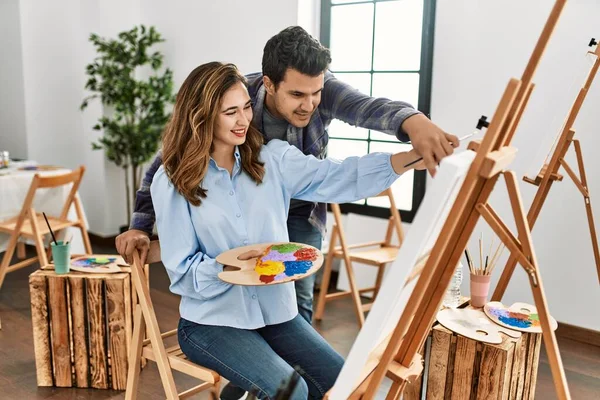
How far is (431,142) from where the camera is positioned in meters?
1.44

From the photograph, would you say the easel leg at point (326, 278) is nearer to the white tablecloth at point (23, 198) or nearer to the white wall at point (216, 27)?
the white wall at point (216, 27)

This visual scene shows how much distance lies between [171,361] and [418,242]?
1.15 m

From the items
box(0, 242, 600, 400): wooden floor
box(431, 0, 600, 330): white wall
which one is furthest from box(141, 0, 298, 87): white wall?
box(0, 242, 600, 400): wooden floor

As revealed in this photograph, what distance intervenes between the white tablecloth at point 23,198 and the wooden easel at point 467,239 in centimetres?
329

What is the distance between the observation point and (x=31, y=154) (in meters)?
5.30

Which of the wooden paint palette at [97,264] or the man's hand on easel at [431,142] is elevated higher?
the man's hand on easel at [431,142]

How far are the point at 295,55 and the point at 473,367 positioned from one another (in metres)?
1.17

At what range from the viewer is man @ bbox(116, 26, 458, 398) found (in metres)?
1.79

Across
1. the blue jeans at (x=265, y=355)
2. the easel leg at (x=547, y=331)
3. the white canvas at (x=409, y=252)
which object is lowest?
the blue jeans at (x=265, y=355)

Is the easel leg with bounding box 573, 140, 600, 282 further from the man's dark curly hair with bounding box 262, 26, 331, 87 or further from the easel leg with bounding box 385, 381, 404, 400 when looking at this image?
the easel leg with bounding box 385, 381, 404, 400

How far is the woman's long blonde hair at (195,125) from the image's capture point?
1.73m

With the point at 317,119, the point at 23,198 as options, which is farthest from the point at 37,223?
the point at 317,119

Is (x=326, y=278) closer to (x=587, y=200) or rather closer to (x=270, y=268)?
(x=587, y=200)

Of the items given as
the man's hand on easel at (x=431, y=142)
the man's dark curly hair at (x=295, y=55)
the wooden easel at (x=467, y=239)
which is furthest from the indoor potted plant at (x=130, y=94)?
the wooden easel at (x=467, y=239)
